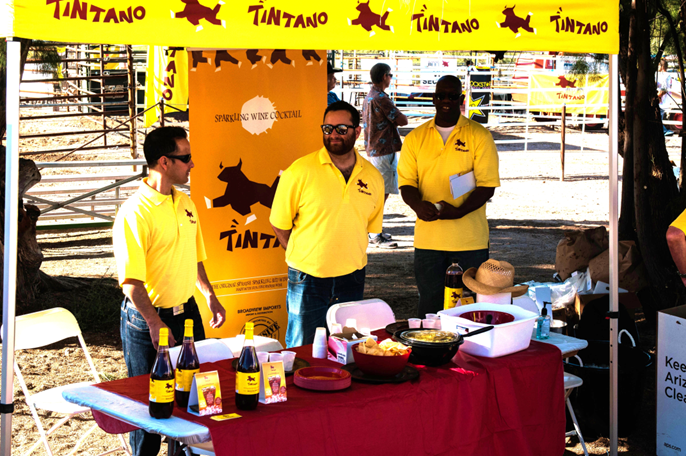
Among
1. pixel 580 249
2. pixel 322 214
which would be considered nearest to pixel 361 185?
pixel 322 214

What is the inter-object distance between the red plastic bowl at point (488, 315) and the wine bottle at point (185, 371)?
136 cm

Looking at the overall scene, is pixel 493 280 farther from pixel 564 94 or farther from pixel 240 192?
pixel 564 94

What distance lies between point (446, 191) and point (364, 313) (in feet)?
3.80

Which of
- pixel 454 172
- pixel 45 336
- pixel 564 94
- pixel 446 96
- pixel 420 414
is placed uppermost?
pixel 564 94

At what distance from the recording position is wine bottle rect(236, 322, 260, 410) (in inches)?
102

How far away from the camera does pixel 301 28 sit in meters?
3.26

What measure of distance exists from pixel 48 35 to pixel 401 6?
1.62 meters

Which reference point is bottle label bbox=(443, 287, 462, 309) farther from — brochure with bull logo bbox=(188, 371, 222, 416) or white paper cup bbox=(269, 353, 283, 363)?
brochure with bull logo bbox=(188, 371, 222, 416)

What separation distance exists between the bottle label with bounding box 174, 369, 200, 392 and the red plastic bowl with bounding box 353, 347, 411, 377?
704 millimetres

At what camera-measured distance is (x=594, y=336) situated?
4746 millimetres

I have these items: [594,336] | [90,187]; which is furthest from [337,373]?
[90,187]

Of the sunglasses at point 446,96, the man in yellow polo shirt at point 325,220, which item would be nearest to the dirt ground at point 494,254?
the man in yellow polo shirt at point 325,220

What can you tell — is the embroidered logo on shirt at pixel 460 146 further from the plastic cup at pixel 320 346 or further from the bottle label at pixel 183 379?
the bottle label at pixel 183 379

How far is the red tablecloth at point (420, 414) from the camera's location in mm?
2562
